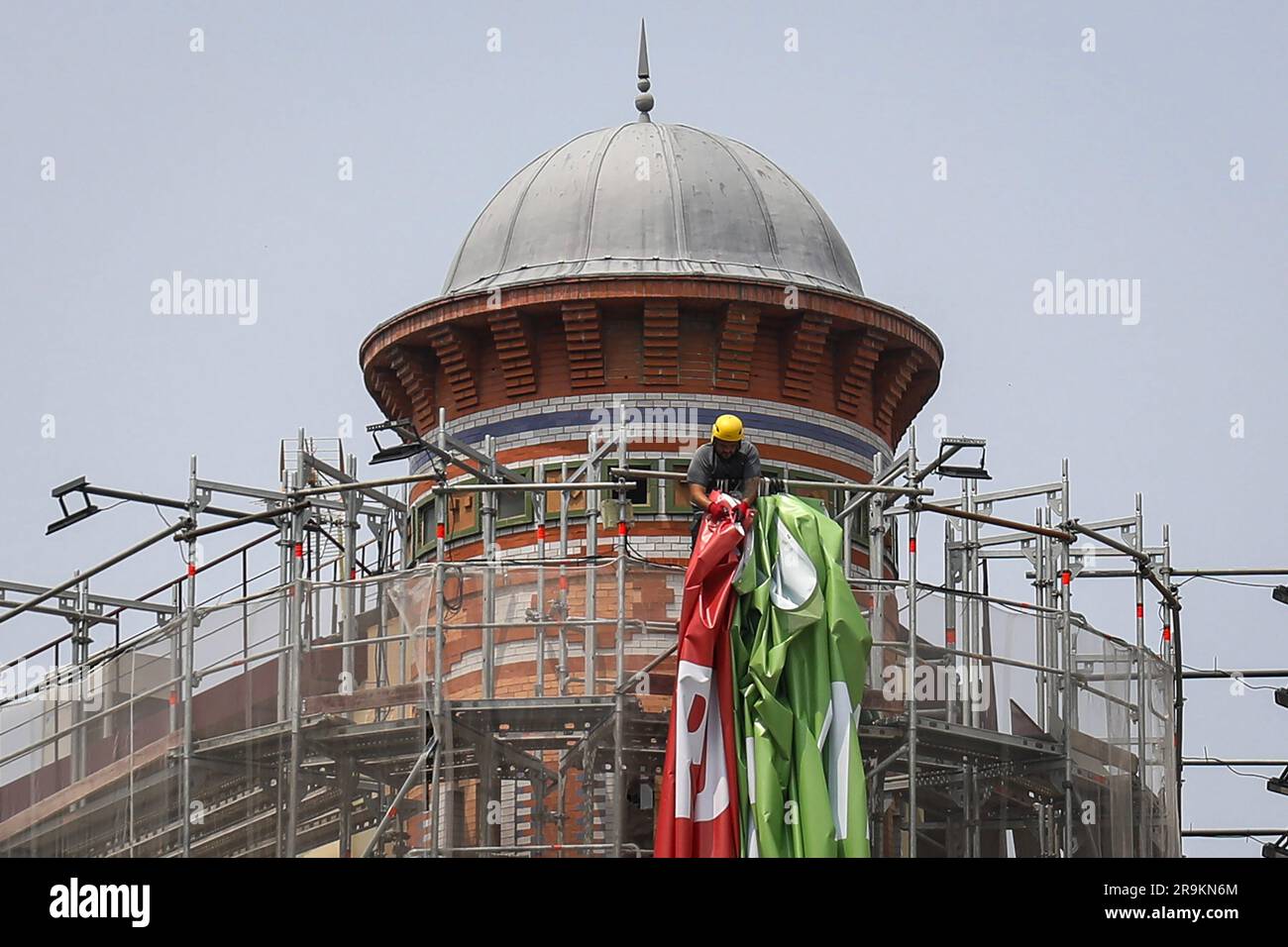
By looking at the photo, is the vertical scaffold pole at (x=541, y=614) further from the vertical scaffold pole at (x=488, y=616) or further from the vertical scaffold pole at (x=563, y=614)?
the vertical scaffold pole at (x=488, y=616)

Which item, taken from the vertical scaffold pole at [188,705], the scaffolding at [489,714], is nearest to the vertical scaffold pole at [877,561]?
the scaffolding at [489,714]

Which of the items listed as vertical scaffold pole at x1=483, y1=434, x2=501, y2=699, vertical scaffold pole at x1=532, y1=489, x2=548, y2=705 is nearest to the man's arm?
vertical scaffold pole at x1=532, y1=489, x2=548, y2=705

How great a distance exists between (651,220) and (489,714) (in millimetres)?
9876

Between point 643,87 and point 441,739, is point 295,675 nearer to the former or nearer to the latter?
point 441,739

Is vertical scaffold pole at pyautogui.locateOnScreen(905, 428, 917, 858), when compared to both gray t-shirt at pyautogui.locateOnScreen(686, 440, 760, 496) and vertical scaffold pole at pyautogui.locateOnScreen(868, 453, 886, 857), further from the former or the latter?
gray t-shirt at pyautogui.locateOnScreen(686, 440, 760, 496)

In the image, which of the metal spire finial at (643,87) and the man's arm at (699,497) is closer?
the man's arm at (699,497)

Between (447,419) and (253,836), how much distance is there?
26.8 feet

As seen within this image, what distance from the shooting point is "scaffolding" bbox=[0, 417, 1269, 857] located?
1538 inches

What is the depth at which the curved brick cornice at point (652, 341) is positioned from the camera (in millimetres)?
44688

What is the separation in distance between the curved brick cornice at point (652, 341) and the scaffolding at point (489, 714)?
2286 millimetres

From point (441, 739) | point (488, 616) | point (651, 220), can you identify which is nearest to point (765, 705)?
point (441, 739)

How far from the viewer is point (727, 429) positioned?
37.9m

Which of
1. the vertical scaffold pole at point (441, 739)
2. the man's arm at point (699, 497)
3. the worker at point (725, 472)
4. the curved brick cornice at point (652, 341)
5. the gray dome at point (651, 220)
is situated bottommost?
the vertical scaffold pole at point (441, 739)

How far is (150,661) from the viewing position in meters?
41.4
